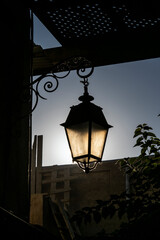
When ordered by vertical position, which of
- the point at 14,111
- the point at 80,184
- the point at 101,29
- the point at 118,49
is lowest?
the point at 80,184

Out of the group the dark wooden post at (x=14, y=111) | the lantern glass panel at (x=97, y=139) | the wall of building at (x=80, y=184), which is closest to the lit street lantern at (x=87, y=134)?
the lantern glass panel at (x=97, y=139)

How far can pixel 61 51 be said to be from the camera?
5.37 m

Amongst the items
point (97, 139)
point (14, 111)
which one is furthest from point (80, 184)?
point (97, 139)

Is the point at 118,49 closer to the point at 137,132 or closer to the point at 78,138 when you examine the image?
the point at 137,132

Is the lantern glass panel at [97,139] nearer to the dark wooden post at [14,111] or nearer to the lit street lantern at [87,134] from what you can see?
the lit street lantern at [87,134]

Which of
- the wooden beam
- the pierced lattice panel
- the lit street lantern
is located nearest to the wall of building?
the wooden beam

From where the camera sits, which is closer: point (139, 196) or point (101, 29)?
point (139, 196)

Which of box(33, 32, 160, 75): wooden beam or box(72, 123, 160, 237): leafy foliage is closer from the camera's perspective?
box(72, 123, 160, 237): leafy foliage

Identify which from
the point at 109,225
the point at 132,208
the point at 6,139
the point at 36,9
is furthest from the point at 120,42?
the point at 109,225

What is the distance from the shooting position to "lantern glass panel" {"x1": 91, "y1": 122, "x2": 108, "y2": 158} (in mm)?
3945

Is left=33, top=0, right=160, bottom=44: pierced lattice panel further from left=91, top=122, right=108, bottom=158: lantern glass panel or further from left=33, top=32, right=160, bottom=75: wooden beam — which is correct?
left=91, top=122, right=108, bottom=158: lantern glass panel

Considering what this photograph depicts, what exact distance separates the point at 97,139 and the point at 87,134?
0.40 ft

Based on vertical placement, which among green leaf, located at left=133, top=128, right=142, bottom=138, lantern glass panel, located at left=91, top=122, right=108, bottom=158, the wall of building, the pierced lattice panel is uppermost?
the pierced lattice panel

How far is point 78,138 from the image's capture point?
3975mm
